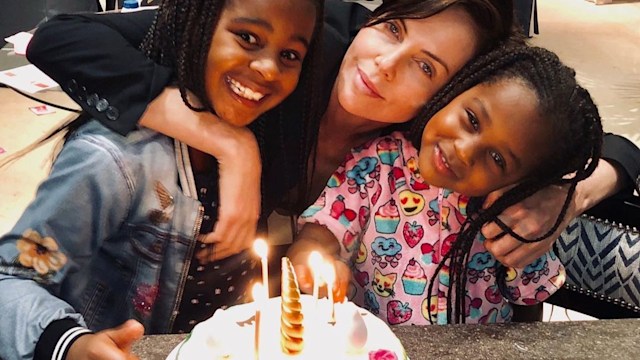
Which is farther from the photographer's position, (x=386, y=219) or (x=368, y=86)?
(x=386, y=219)

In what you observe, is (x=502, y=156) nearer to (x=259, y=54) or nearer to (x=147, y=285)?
(x=259, y=54)

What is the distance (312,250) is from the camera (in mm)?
1290

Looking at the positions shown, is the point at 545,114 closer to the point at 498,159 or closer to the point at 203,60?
the point at 498,159

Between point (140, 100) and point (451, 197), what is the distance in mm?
599

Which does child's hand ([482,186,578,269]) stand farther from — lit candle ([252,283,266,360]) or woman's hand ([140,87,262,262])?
A: lit candle ([252,283,266,360])

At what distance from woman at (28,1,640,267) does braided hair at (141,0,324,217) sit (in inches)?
0.9

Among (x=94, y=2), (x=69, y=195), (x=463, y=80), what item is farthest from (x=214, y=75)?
(x=94, y=2)

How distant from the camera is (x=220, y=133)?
45.6 inches

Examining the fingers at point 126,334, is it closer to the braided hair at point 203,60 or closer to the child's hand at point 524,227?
the braided hair at point 203,60

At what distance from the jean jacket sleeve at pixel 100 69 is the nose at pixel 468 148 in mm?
496

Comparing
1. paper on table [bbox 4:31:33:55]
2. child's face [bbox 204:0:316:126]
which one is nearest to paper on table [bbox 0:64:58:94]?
paper on table [bbox 4:31:33:55]

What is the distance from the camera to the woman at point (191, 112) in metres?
1.14

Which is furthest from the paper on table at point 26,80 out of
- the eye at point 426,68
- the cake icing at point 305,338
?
the cake icing at point 305,338

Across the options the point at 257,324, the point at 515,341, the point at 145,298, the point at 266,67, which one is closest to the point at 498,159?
the point at 515,341
